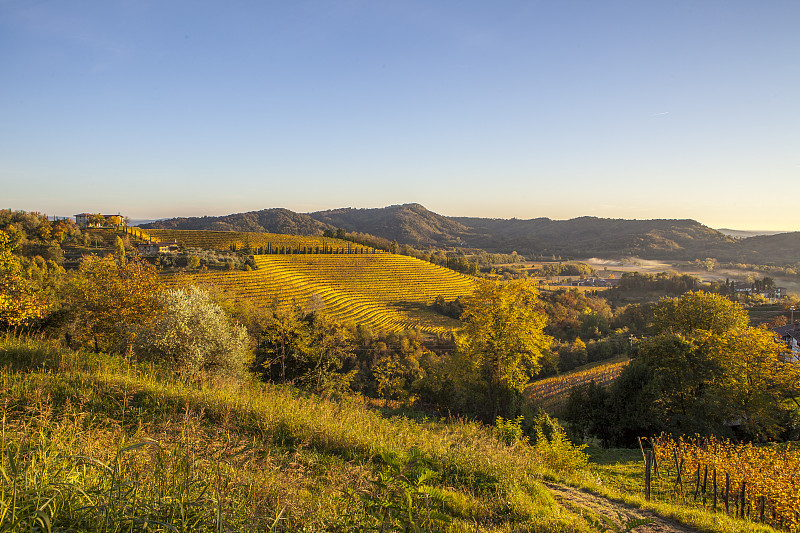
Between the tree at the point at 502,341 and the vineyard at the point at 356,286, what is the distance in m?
35.6

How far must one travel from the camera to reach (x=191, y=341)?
13516 millimetres

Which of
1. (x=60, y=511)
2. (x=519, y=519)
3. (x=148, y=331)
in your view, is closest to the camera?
(x=60, y=511)

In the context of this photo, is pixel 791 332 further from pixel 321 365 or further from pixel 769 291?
pixel 769 291

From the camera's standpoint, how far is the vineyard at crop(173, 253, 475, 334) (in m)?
54.3

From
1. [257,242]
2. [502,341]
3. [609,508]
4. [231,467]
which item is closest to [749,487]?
[609,508]

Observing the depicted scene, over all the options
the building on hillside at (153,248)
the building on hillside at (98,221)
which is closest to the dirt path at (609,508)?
the building on hillside at (153,248)

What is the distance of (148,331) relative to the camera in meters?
13.9

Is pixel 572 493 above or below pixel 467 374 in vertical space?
above

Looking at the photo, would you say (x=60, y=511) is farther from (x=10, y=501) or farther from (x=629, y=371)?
(x=629, y=371)

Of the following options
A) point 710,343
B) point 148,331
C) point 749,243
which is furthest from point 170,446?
point 749,243

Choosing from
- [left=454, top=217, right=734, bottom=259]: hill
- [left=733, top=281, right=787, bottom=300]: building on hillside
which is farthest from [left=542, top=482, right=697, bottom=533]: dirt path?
[left=454, top=217, right=734, bottom=259]: hill

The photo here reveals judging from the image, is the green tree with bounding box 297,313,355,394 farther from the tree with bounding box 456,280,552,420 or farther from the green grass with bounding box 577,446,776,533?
the green grass with bounding box 577,446,776,533

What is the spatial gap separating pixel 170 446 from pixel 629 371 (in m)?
21.6

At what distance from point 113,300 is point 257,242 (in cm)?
7558
